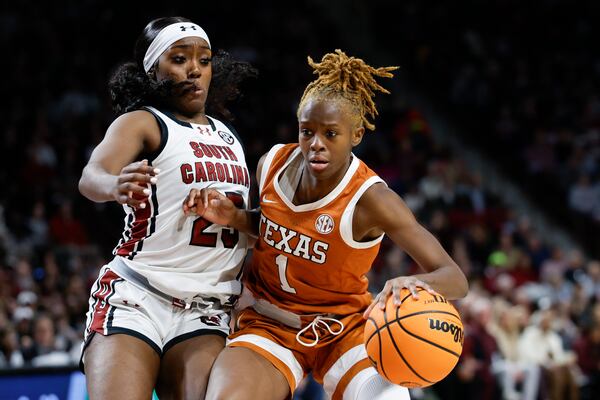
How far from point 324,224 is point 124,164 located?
85 cm

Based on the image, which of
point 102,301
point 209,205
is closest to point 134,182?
point 209,205

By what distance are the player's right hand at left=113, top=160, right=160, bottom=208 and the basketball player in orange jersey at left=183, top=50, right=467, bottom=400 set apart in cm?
47

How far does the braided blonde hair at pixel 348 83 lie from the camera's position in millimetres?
3793

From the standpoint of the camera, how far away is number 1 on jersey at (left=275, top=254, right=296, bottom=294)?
3.83 m

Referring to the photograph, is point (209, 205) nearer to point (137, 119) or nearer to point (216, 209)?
point (216, 209)

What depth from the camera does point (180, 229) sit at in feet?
12.2

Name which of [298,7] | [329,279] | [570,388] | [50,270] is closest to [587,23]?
[298,7]

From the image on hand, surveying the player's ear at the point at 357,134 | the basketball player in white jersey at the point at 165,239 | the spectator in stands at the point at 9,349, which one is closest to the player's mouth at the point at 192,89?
the basketball player in white jersey at the point at 165,239

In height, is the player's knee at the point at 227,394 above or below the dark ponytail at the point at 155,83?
below

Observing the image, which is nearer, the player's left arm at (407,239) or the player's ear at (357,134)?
the player's left arm at (407,239)

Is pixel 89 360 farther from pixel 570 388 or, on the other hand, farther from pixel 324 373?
pixel 570 388

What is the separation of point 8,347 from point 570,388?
18.4 ft

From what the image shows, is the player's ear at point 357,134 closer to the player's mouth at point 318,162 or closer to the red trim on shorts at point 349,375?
the player's mouth at point 318,162

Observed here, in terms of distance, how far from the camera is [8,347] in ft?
22.6
